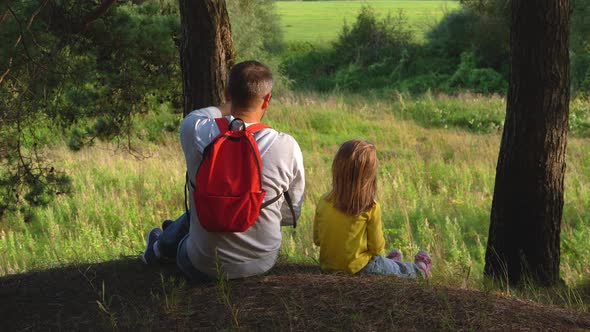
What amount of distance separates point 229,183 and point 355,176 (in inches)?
39.7

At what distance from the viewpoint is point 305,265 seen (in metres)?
5.86

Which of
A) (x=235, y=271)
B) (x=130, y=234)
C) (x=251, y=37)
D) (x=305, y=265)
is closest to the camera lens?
(x=235, y=271)

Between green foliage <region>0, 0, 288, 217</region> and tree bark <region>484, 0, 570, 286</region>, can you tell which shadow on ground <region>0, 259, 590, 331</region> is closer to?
tree bark <region>484, 0, 570, 286</region>

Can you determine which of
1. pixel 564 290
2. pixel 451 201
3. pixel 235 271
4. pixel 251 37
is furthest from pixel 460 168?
pixel 251 37

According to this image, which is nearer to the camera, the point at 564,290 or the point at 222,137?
the point at 222,137

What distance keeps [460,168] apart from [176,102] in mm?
5503

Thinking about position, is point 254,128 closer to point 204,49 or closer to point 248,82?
point 248,82

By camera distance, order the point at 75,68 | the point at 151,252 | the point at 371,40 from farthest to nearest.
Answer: the point at 371,40
the point at 75,68
the point at 151,252

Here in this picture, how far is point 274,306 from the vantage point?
4547 mm

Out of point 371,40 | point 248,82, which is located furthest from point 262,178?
point 371,40

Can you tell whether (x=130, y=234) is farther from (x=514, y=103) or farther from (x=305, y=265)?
(x=514, y=103)

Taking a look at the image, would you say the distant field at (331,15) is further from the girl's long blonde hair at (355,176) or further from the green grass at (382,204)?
the girl's long blonde hair at (355,176)

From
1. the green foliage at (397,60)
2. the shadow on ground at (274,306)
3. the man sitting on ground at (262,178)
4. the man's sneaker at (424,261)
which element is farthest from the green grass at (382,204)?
the green foliage at (397,60)

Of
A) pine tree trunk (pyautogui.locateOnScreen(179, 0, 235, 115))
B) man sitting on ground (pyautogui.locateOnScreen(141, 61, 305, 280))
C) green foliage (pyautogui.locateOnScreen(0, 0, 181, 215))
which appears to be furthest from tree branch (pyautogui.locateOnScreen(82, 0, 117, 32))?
man sitting on ground (pyautogui.locateOnScreen(141, 61, 305, 280))
